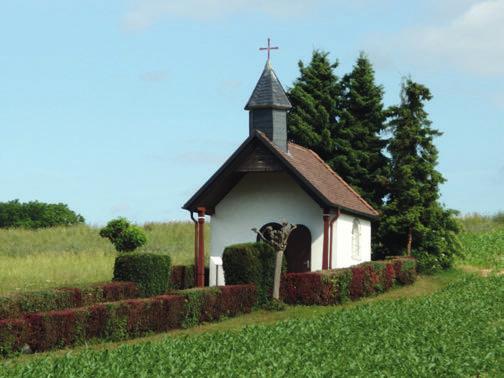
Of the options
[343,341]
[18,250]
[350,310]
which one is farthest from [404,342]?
[18,250]

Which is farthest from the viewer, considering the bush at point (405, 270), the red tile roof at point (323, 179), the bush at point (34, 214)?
the bush at point (34, 214)

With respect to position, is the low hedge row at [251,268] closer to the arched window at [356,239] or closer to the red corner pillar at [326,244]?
the red corner pillar at [326,244]

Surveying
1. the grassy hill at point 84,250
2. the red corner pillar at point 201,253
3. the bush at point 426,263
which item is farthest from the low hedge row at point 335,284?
the grassy hill at point 84,250

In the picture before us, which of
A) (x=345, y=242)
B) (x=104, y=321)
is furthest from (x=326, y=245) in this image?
(x=104, y=321)

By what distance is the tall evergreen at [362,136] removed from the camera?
47406 mm

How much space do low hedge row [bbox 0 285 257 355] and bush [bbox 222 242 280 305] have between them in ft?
3.80

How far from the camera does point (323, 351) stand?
61.0 ft

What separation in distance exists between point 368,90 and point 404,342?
3012cm

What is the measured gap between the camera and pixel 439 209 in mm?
44188

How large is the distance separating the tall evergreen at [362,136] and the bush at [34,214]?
167ft

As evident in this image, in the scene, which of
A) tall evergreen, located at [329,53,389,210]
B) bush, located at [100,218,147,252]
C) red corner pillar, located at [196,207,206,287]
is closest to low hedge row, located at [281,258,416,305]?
red corner pillar, located at [196,207,206,287]

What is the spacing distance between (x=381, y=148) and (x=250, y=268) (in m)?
22.0

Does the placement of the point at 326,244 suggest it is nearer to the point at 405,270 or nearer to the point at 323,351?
the point at 405,270

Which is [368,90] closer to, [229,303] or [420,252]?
[420,252]
